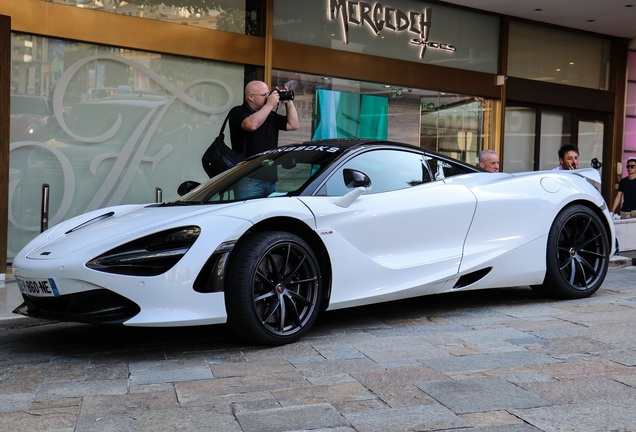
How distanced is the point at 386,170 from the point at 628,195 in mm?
8071

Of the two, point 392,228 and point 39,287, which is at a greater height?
point 392,228

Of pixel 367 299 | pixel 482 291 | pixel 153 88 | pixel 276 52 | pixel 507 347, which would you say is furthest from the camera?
pixel 276 52

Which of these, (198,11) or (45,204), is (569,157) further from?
(45,204)

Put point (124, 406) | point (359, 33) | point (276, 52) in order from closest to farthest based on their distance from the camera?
point (124, 406) → point (276, 52) → point (359, 33)

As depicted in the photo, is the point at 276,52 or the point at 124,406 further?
the point at 276,52

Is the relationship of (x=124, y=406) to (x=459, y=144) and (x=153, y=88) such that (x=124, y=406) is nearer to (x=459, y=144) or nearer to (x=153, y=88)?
(x=153, y=88)

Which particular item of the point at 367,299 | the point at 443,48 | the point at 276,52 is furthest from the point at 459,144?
the point at 367,299

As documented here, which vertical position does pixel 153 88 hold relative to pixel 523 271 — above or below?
above

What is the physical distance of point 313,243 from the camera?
16.5 feet

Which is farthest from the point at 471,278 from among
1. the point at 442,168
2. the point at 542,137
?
the point at 542,137

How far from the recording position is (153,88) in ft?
32.3

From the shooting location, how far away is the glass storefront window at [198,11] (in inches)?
373

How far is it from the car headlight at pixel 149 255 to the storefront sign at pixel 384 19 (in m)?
7.57

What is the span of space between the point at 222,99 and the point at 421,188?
531 centimetres
